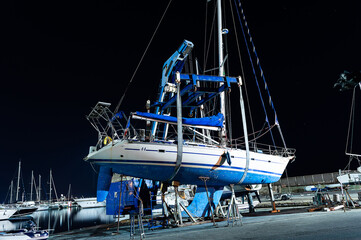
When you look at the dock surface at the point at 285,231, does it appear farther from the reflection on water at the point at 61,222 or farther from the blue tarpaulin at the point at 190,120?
the reflection on water at the point at 61,222

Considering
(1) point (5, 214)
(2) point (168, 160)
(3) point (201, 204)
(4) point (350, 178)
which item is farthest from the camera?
(1) point (5, 214)

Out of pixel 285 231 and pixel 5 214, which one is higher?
pixel 285 231

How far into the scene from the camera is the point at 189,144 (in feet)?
45.7

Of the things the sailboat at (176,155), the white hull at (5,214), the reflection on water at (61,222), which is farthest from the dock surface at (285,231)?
the white hull at (5,214)

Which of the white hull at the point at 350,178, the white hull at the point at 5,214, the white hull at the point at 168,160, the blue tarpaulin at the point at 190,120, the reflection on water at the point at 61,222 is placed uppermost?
the blue tarpaulin at the point at 190,120

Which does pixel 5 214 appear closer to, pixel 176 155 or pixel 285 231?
pixel 176 155

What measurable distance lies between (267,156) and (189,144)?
230 inches

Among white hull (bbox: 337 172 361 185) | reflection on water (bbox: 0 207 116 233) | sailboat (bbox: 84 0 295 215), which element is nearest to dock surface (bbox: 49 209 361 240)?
sailboat (bbox: 84 0 295 215)

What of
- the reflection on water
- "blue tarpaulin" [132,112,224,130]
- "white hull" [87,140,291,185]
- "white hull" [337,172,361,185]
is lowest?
the reflection on water

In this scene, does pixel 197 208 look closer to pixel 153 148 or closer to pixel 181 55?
pixel 153 148

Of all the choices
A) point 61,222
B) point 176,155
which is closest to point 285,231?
point 176,155

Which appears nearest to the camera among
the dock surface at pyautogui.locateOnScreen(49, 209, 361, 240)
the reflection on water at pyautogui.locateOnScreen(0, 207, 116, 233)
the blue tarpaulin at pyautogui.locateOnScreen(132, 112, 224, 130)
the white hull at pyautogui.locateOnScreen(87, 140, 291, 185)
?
the dock surface at pyautogui.locateOnScreen(49, 209, 361, 240)

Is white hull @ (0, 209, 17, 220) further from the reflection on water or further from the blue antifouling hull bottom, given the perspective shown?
the blue antifouling hull bottom

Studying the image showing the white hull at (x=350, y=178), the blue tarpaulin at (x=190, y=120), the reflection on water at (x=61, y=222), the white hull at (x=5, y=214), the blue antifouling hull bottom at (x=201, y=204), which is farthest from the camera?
the white hull at (x=5, y=214)
